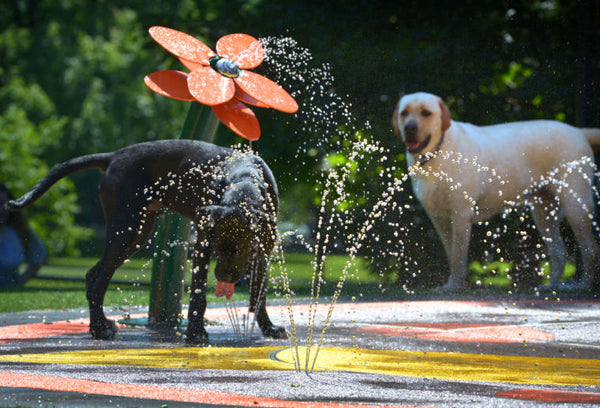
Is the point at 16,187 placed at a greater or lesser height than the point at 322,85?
lesser

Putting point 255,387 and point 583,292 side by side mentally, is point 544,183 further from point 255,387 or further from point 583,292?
point 255,387

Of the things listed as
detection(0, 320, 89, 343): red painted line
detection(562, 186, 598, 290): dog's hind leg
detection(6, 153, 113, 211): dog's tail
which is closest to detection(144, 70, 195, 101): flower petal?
detection(6, 153, 113, 211): dog's tail

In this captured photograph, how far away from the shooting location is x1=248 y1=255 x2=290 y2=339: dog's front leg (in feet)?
18.5

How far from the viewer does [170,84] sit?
20.5ft

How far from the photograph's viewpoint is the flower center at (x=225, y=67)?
625cm

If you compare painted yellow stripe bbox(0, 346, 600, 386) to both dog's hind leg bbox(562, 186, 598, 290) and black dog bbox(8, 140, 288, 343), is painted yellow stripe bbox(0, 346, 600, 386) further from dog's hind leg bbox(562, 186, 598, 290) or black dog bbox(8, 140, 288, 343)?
dog's hind leg bbox(562, 186, 598, 290)

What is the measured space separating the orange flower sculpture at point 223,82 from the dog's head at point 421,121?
3.58m

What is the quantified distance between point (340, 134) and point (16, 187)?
6.74m

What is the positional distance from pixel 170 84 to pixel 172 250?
127cm

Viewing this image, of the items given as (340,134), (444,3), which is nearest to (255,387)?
(340,134)

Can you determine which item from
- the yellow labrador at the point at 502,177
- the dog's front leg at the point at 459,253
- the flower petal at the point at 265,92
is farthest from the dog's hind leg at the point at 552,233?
the flower petal at the point at 265,92

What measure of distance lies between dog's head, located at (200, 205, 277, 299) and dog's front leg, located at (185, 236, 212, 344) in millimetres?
300

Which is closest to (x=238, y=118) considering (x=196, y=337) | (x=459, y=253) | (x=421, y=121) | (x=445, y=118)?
(x=196, y=337)

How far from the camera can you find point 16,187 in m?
16.0
